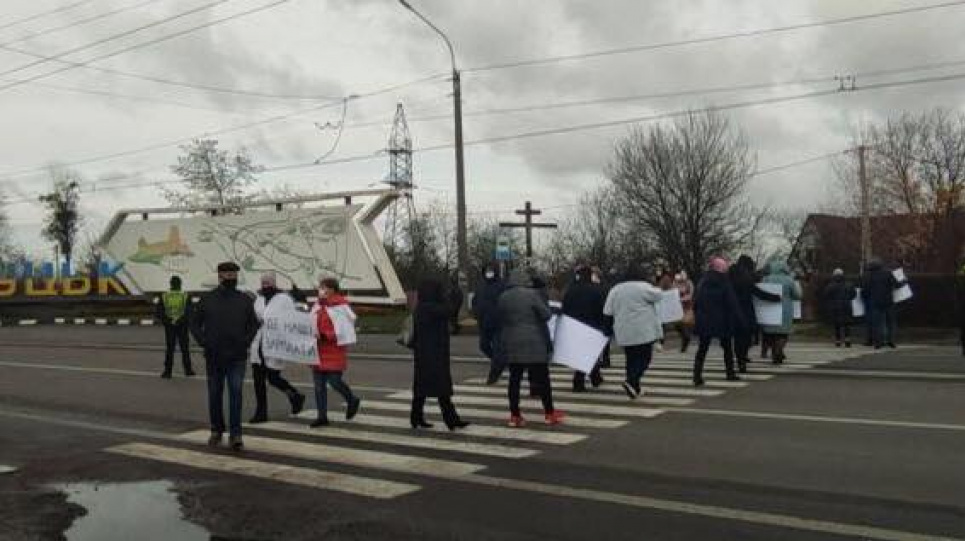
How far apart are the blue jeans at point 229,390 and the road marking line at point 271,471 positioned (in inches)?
16.4

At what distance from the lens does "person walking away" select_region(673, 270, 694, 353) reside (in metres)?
19.3

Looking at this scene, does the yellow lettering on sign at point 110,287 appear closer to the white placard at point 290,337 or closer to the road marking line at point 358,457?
the white placard at point 290,337

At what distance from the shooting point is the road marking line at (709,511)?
6035 mm

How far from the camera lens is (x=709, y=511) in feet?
21.8

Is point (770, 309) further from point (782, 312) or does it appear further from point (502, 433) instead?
point (502, 433)

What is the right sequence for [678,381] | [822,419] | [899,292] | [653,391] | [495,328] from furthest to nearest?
[899,292] < [678,381] < [653,391] < [495,328] < [822,419]

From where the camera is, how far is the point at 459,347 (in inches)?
870

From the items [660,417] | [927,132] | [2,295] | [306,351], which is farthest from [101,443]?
[927,132]

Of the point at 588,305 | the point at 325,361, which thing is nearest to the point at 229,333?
the point at 325,361

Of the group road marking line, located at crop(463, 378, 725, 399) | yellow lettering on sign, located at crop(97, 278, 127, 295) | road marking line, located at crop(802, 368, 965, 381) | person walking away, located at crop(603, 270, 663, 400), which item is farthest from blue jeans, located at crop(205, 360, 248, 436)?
yellow lettering on sign, located at crop(97, 278, 127, 295)

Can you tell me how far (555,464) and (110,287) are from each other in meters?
42.6

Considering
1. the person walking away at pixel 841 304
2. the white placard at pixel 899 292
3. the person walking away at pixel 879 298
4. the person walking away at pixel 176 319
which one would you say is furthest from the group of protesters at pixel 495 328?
the person walking away at pixel 176 319

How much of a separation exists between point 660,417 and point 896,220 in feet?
163

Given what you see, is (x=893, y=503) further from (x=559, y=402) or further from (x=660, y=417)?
(x=559, y=402)
